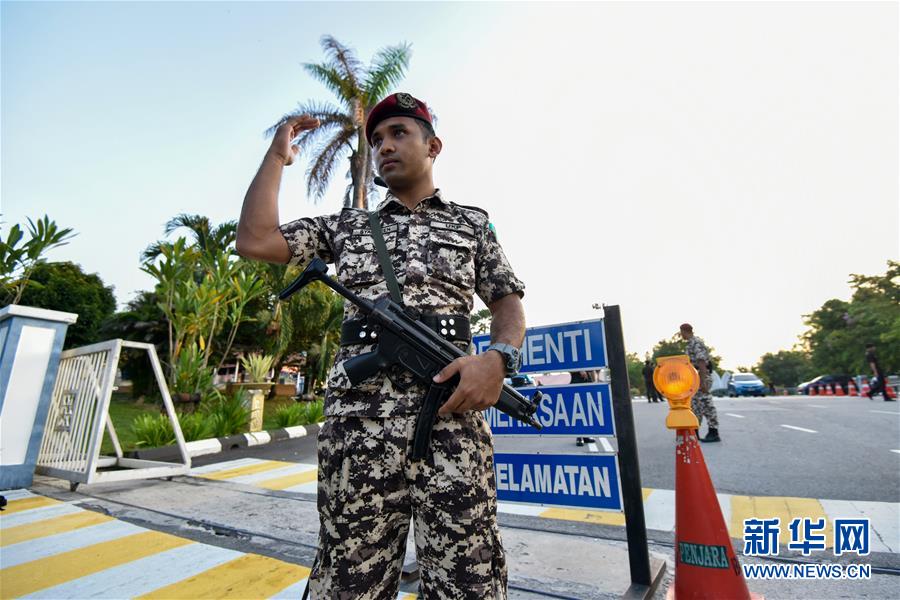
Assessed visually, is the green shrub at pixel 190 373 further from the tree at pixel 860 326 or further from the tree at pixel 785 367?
the tree at pixel 785 367

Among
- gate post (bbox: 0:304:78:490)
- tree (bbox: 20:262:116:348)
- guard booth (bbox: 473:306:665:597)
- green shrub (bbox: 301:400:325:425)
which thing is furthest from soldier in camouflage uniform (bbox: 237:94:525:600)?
tree (bbox: 20:262:116:348)

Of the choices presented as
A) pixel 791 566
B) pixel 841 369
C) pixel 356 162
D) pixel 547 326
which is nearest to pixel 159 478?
pixel 547 326

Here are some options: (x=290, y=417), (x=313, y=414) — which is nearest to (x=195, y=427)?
(x=290, y=417)

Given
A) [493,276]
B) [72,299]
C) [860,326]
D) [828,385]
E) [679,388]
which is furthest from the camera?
[860,326]

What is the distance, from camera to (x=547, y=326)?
2.75 metres

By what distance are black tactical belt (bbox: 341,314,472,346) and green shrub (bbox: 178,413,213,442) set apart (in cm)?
687

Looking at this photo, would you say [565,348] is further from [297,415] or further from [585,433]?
[297,415]

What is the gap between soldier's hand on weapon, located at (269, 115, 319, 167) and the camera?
4.70 feet

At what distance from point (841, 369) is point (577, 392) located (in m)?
53.8

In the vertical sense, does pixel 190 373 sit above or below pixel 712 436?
above

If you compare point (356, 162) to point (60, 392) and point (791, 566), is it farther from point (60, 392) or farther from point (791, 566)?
point (791, 566)

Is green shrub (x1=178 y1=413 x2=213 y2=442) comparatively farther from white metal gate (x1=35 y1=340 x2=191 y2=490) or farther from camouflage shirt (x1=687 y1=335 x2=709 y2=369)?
camouflage shirt (x1=687 y1=335 x2=709 y2=369)

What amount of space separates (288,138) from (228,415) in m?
7.47
